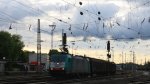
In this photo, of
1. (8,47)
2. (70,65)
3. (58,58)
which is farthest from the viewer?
(8,47)

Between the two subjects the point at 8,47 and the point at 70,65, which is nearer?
the point at 70,65

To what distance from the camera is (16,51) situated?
160 meters

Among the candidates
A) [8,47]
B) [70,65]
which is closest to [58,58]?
[70,65]

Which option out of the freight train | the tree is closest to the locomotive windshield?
the freight train

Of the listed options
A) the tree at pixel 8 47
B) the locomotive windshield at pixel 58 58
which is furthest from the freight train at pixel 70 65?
the tree at pixel 8 47

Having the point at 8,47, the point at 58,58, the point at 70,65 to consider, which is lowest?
the point at 70,65

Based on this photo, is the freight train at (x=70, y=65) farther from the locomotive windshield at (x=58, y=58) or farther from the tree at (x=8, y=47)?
the tree at (x=8, y=47)

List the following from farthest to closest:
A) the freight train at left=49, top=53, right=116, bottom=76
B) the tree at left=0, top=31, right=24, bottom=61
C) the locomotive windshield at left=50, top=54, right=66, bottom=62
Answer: the tree at left=0, top=31, right=24, bottom=61
the locomotive windshield at left=50, top=54, right=66, bottom=62
the freight train at left=49, top=53, right=116, bottom=76

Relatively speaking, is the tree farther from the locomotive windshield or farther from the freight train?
the locomotive windshield

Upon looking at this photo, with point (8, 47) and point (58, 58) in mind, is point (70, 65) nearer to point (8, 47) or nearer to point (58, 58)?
point (58, 58)

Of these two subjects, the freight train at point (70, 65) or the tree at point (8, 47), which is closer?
the freight train at point (70, 65)

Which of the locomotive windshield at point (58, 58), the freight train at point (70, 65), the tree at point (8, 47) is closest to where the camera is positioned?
the freight train at point (70, 65)

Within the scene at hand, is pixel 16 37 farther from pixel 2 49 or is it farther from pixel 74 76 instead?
pixel 74 76

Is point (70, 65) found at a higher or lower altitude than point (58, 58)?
lower
